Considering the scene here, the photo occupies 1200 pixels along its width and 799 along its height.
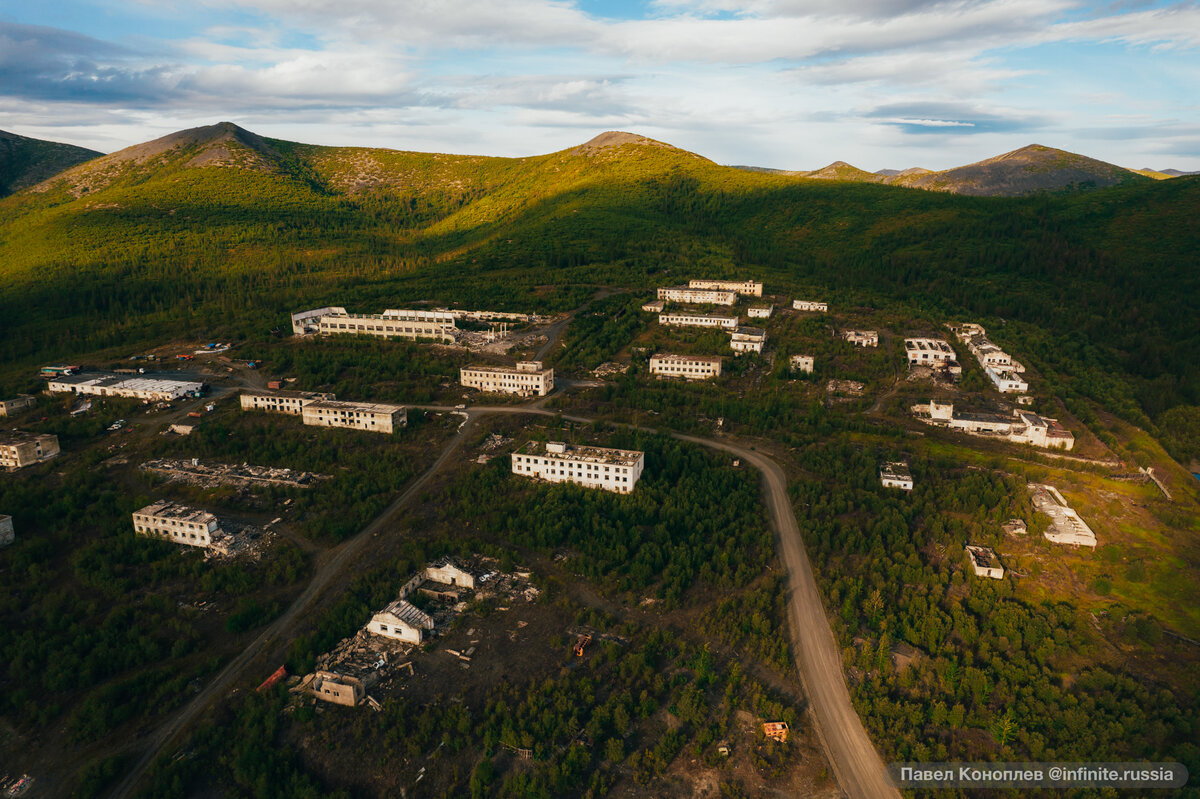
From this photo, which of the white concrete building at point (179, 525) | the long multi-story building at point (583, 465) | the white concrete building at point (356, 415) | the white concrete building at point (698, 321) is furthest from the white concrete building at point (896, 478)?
the white concrete building at point (179, 525)

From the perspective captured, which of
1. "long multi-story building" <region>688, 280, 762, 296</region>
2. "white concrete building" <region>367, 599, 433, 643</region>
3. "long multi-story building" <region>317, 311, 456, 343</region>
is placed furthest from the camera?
"long multi-story building" <region>688, 280, 762, 296</region>

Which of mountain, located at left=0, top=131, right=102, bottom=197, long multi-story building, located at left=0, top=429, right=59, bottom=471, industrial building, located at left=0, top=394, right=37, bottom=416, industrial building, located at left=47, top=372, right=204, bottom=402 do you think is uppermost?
mountain, located at left=0, top=131, right=102, bottom=197

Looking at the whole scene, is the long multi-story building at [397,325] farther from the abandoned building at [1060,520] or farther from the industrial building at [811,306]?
the abandoned building at [1060,520]

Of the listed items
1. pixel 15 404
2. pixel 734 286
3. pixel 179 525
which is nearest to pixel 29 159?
pixel 15 404

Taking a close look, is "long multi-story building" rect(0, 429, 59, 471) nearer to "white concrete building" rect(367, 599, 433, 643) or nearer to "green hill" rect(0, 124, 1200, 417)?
"green hill" rect(0, 124, 1200, 417)

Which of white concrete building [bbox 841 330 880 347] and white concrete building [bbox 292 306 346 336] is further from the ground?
white concrete building [bbox 841 330 880 347]

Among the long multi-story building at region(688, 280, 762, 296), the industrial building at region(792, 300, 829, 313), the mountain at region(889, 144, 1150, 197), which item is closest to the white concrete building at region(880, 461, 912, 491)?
the industrial building at region(792, 300, 829, 313)

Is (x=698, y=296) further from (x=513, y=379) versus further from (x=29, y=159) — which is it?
(x=29, y=159)
